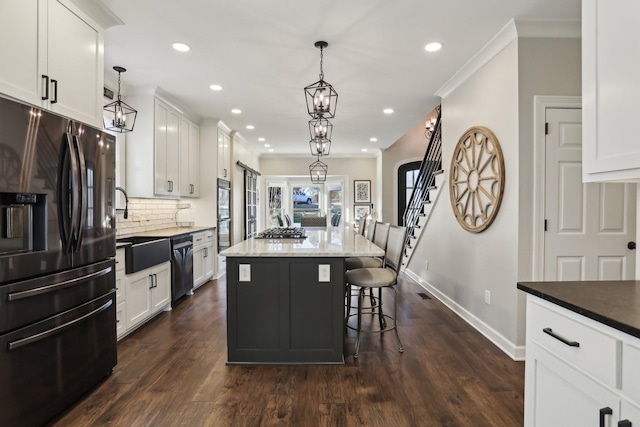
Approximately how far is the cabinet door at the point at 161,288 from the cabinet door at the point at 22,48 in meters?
2.13

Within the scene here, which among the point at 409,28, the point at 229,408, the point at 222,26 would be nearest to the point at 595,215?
the point at 409,28

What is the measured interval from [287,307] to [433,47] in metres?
2.59

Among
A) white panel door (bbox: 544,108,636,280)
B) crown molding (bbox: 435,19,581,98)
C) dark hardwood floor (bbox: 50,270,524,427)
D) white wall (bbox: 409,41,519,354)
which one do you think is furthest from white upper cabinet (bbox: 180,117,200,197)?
white panel door (bbox: 544,108,636,280)

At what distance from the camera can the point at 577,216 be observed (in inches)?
104

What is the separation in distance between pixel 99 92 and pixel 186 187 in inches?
101

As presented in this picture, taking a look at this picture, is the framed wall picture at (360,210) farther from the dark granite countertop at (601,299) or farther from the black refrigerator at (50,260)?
the dark granite countertop at (601,299)

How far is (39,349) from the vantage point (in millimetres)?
1725

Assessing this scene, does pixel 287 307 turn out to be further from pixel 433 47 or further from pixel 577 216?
pixel 433 47

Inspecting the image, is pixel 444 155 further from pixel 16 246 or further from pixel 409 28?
pixel 16 246

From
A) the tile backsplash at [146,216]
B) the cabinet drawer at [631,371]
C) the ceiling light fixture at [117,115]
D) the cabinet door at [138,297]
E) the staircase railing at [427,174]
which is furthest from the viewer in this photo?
the staircase railing at [427,174]

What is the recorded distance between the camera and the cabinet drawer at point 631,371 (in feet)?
2.83

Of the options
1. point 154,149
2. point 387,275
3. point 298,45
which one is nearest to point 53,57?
point 298,45

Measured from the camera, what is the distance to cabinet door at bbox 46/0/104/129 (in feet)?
6.52

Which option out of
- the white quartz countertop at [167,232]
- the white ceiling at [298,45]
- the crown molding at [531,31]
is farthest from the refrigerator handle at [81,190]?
the crown molding at [531,31]
